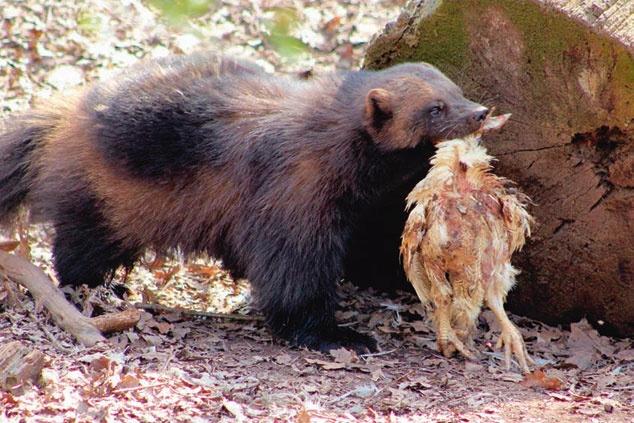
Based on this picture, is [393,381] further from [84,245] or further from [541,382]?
[84,245]

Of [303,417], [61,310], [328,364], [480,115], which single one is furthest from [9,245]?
[480,115]

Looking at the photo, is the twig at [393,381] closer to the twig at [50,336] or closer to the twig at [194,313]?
the twig at [194,313]

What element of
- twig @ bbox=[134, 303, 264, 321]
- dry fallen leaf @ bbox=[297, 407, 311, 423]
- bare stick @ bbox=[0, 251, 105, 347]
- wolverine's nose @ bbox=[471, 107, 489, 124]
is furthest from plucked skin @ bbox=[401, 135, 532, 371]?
bare stick @ bbox=[0, 251, 105, 347]

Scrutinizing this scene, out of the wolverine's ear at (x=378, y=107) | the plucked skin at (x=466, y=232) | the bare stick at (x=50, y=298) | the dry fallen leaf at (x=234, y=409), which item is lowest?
the bare stick at (x=50, y=298)

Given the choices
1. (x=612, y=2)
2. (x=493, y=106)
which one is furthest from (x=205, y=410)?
(x=612, y=2)

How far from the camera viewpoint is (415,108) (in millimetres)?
6070

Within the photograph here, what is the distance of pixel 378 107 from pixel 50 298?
7.70 ft

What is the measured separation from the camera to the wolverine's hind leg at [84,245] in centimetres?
701

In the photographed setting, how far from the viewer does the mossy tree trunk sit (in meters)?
5.91

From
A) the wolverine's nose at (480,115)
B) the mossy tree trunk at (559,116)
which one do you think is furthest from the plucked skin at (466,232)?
the mossy tree trunk at (559,116)

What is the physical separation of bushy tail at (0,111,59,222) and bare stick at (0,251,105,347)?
717 mm

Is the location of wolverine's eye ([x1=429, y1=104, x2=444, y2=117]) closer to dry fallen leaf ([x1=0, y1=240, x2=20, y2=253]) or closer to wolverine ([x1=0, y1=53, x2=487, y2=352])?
wolverine ([x1=0, y1=53, x2=487, y2=352])

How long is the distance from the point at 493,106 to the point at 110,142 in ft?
8.22

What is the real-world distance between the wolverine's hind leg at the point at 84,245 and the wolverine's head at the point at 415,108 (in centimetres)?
210
